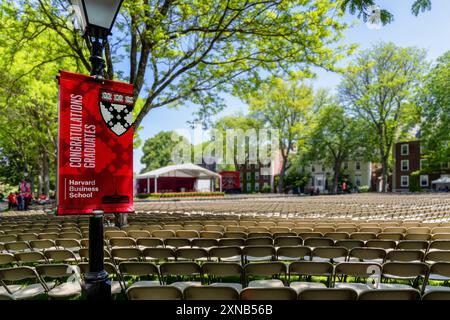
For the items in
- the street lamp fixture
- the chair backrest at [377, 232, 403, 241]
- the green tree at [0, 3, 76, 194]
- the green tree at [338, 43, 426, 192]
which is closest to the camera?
the street lamp fixture

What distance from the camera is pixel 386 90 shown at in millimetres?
45906

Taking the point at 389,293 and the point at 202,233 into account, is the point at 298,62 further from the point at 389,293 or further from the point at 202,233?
the point at 389,293

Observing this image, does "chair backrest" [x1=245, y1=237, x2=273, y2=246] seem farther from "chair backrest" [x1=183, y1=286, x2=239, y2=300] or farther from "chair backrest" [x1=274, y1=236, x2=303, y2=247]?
"chair backrest" [x1=183, y1=286, x2=239, y2=300]

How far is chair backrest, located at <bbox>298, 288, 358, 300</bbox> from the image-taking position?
10.7 feet

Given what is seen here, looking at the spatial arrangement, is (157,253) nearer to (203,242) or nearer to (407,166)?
(203,242)

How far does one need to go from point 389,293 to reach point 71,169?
3328mm

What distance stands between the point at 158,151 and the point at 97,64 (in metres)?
87.7

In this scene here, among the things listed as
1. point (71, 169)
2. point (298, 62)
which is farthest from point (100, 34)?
point (298, 62)

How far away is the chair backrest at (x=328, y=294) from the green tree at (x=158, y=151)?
84.5 metres

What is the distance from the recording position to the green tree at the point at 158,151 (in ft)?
288

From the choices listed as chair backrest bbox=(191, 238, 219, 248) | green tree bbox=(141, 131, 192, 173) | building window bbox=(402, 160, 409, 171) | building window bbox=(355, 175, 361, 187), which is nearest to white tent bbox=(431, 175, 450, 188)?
building window bbox=(402, 160, 409, 171)

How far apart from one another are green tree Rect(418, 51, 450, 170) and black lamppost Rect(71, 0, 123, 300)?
4461cm

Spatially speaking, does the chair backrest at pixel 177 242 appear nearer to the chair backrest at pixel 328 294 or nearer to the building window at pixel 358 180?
the chair backrest at pixel 328 294
